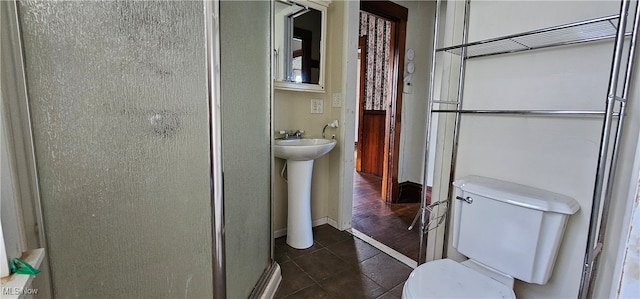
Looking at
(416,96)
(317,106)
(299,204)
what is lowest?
(299,204)

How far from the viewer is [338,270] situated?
165 centimetres

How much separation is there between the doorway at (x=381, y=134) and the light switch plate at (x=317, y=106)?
95 centimetres

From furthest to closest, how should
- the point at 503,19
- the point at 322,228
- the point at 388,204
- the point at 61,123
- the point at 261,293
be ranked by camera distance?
the point at 388,204 < the point at 322,228 < the point at 261,293 < the point at 503,19 < the point at 61,123

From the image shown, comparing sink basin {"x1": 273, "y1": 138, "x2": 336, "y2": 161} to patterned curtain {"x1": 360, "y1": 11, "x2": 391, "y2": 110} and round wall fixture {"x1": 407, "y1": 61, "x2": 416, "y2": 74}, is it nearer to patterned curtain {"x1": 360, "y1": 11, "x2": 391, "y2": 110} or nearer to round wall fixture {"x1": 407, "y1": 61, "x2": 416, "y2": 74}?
round wall fixture {"x1": 407, "y1": 61, "x2": 416, "y2": 74}

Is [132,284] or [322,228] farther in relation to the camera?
[322,228]

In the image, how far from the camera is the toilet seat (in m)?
0.92

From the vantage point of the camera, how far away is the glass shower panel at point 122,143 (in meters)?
0.70

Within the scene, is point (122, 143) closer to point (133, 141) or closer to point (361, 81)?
point (133, 141)

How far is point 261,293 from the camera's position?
54.1 inches

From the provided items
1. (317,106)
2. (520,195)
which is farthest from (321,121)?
(520,195)

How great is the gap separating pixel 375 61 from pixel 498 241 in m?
2.85

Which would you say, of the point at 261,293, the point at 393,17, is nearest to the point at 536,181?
the point at 261,293

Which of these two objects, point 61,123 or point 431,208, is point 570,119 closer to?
point 431,208

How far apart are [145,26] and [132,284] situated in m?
0.82
